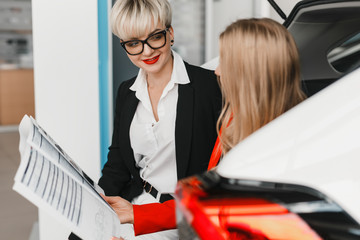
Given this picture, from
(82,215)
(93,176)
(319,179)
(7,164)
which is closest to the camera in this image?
(319,179)

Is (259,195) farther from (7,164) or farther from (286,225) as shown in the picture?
(7,164)

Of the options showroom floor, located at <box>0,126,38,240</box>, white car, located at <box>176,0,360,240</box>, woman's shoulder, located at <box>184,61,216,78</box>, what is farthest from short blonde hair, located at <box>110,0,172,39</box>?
showroom floor, located at <box>0,126,38,240</box>

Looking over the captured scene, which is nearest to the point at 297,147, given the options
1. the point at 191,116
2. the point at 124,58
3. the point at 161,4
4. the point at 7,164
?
the point at 191,116

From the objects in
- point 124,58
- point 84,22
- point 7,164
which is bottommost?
point 7,164

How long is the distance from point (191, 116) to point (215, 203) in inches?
40.9

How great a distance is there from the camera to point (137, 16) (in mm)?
1538

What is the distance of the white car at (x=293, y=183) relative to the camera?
54 centimetres

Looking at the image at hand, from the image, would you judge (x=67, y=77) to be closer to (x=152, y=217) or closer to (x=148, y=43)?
(x=148, y=43)

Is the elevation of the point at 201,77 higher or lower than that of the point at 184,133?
higher

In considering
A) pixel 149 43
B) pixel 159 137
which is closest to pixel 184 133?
pixel 159 137

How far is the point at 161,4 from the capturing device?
1.60m

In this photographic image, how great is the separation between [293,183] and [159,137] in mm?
1116

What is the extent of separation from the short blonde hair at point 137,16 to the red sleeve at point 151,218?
0.67m

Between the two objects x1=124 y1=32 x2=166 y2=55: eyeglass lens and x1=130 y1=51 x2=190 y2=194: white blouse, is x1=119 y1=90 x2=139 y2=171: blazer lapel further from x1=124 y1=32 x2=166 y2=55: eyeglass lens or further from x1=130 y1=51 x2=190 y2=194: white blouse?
x1=124 y1=32 x2=166 y2=55: eyeglass lens
